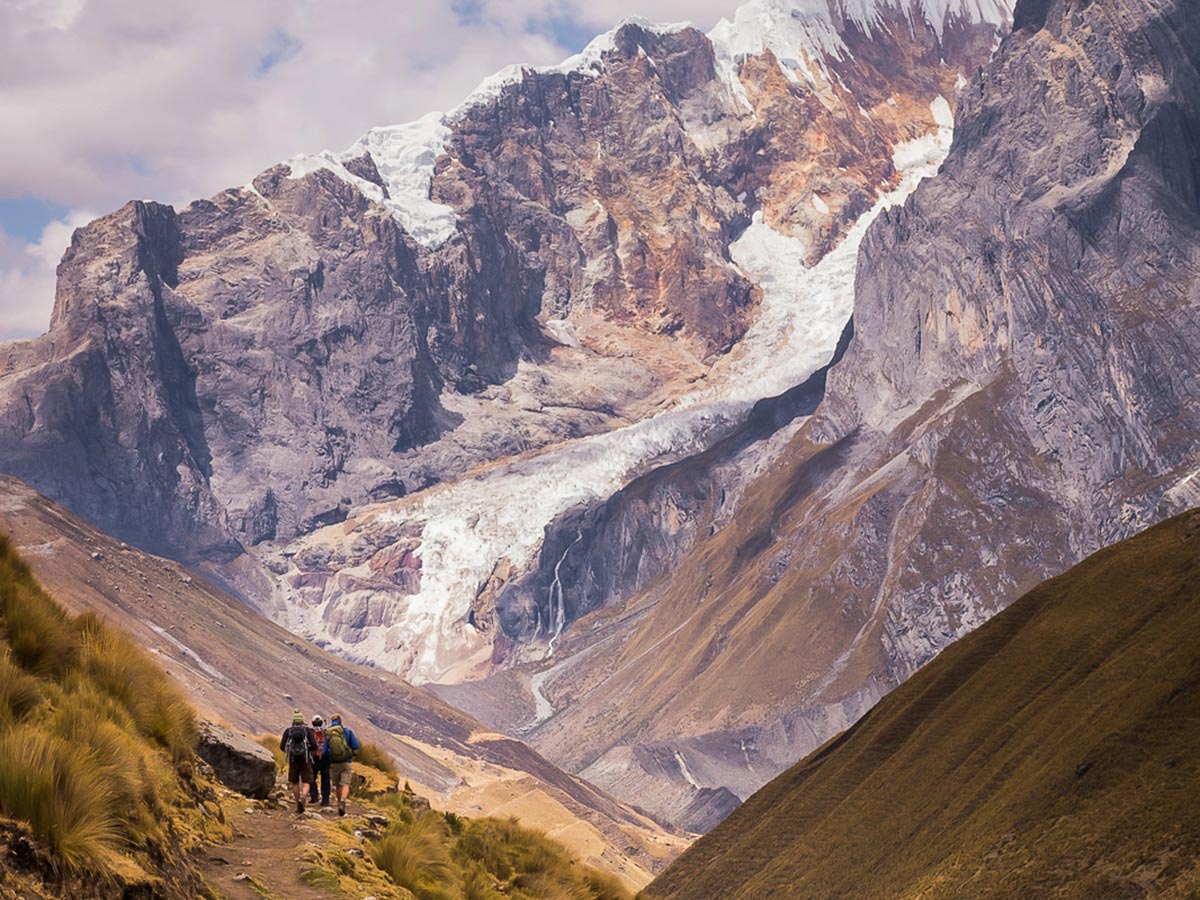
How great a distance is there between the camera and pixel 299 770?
29875 millimetres

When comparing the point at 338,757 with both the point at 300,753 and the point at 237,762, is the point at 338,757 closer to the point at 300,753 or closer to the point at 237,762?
the point at 300,753

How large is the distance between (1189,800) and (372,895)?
59659 mm

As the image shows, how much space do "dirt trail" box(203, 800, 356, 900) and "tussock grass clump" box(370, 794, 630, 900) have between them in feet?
4.69

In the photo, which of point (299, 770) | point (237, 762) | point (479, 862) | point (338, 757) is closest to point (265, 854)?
point (237, 762)

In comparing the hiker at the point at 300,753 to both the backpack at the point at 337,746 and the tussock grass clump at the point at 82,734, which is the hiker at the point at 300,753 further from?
the tussock grass clump at the point at 82,734

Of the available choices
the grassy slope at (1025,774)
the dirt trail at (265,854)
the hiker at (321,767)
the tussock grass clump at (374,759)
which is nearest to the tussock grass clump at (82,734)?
the dirt trail at (265,854)

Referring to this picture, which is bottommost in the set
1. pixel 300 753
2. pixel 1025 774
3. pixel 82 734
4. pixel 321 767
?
pixel 1025 774

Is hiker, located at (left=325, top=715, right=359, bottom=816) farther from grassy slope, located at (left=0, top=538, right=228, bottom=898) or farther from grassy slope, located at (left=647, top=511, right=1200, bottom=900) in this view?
grassy slope, located at (left=647, top=511, right=1200, bottom=900)

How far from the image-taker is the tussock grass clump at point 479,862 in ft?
81.1

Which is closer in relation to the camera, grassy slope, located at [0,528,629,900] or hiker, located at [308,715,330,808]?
grassy slope, located at [0,528,629,900]

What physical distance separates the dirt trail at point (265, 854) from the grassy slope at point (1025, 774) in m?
49.3

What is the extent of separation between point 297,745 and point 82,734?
12.5 meters

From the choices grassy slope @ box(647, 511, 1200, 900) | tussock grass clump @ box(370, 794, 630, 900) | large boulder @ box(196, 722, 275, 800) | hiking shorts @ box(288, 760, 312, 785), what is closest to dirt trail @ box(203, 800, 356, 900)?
large boulder @ box(196, 722, 275, 800)

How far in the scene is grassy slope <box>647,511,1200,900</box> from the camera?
7494cm
